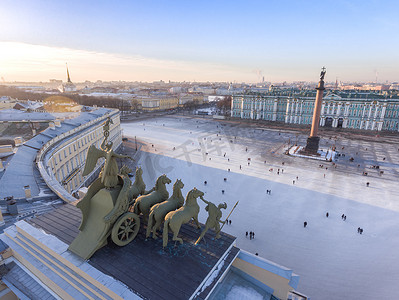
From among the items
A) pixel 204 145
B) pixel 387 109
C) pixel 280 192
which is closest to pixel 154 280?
pixel 280 192

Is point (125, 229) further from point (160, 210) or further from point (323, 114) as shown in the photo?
point (323, 114)

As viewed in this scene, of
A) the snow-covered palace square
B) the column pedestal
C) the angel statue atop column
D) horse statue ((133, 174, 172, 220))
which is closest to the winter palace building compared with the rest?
the snow-covered palace square

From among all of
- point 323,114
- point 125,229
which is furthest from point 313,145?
point 125,229

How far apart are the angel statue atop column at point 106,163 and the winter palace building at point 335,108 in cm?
7480

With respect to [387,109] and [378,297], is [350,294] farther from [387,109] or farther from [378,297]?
[387,109]

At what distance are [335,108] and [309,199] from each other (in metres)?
54.1

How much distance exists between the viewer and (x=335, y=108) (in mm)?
67875

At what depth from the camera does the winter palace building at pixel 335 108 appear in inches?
2477

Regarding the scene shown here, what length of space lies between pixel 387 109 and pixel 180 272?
79397 millimetres

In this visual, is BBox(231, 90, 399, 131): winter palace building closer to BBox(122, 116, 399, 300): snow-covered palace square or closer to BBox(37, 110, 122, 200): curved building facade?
BBox(122, 116, 399, 300): snow-covered palace square

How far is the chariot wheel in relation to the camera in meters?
7.58

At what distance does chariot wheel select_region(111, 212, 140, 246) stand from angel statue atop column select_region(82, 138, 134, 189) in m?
1.28

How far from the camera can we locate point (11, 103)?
50.0 meters

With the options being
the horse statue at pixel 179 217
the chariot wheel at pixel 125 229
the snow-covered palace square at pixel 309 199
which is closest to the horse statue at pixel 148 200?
the chariot wheel at pixel 125 229
